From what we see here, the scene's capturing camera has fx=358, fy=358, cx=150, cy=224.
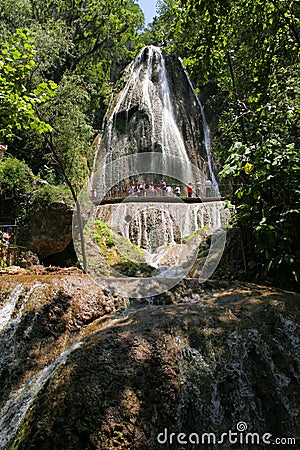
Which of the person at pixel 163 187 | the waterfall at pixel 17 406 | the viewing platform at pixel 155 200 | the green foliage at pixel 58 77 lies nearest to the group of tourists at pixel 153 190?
the person at pixel 163 187

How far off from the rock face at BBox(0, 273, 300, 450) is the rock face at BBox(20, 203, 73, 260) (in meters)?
5.71

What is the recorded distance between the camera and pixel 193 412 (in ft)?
10.3

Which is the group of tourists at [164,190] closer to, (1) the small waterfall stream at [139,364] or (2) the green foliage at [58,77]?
(2) the green foliage at [58,77]

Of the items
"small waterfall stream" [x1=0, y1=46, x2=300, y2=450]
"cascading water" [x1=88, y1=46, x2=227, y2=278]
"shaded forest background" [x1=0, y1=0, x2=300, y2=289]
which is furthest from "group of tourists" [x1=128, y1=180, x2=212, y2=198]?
"small waterfall stream" [x1=0, y1=46, x2=300, y2=450]

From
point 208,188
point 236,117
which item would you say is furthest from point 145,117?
point 236,117

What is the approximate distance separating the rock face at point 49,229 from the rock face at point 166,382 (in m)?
5.71

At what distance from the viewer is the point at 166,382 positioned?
3.24 m

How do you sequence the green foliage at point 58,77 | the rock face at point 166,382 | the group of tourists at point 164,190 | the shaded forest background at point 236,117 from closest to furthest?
the rock face at point 166,382, the shaded forest background at point 236,117, the green foliage at point 58,77, the group of tourists at point 164,190

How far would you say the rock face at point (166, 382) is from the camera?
114 inches

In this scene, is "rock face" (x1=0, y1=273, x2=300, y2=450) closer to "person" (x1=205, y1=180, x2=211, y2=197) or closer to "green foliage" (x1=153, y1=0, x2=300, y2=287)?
"green foliage" (x1=153, y1=0, x2=300, y2=287)

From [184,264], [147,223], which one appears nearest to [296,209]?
[184,264]

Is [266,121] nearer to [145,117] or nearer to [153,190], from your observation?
[153,190]

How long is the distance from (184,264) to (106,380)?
6990mm

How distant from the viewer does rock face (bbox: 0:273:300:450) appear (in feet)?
9.51
